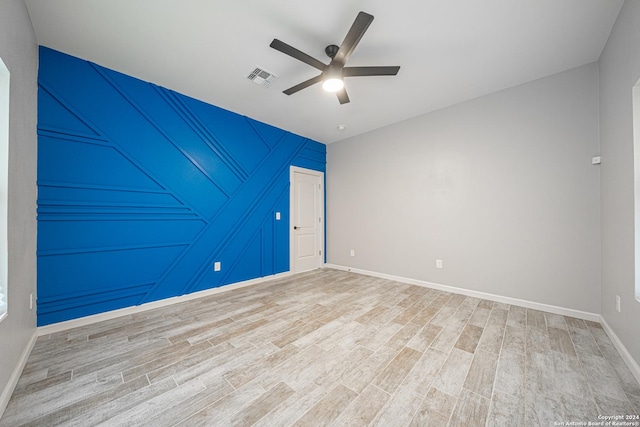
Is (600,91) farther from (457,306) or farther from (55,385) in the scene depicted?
(55,385)

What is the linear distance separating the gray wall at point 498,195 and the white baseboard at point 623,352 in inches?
13.9

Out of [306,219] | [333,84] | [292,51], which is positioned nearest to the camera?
[292,51]

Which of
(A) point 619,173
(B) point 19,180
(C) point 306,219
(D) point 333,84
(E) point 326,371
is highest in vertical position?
(D) point 333,84

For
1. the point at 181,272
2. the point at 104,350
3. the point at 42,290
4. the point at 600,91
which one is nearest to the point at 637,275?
the point at 600,91

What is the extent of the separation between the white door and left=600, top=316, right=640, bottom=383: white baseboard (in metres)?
4.04

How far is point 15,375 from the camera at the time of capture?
5.22ft

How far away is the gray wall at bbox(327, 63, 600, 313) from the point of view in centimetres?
261

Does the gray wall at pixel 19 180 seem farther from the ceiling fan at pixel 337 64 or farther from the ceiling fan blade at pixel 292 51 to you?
the ceiling fan at pixel 337 64

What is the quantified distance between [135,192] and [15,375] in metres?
1.84

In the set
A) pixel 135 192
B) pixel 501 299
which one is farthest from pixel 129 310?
pixel 501 299

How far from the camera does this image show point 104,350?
2.00 m

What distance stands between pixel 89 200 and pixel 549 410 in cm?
418

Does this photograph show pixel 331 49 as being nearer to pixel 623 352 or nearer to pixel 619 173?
pixel 619 173

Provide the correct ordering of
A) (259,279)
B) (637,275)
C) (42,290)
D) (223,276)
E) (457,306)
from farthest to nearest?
(259,279), (223,276), (457,306), (42,290), (637,275)
